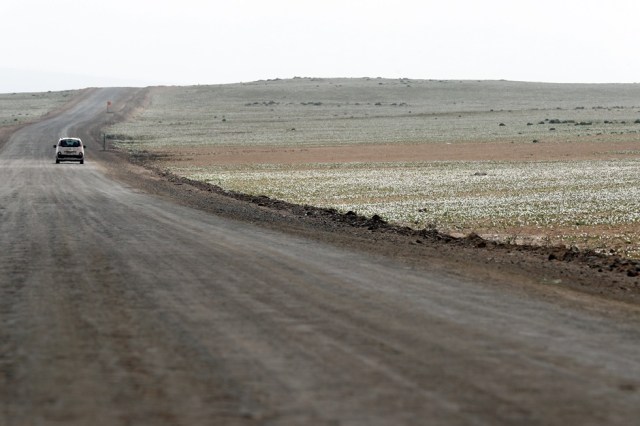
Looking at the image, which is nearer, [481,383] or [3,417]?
[3,417]

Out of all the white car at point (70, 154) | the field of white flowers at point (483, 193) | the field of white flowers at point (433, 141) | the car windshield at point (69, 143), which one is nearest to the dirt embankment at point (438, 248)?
the field of white flowers at point (483, 193)

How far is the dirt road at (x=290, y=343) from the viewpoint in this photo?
7.70 m

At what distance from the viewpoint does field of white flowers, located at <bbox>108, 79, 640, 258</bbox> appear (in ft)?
101

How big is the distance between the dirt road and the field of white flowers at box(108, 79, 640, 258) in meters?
9.89

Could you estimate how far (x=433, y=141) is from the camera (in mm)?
86312

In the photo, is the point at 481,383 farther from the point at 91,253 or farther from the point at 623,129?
the point at 623,129

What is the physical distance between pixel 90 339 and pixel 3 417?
2953 mm

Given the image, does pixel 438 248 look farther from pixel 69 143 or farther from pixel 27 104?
pixel 27 104

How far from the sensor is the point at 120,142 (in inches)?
3386

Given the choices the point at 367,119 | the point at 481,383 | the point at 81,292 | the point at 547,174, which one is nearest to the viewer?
the point at 481,383

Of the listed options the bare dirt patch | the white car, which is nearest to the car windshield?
the white car

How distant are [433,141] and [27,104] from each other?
335 feet

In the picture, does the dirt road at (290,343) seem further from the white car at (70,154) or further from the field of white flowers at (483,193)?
the white car at (70,154)

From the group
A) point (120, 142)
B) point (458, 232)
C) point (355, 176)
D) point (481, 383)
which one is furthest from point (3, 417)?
A: point (120, 142)
